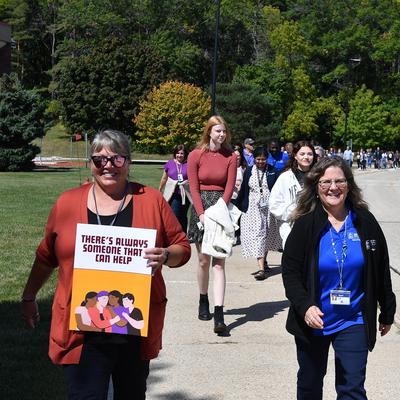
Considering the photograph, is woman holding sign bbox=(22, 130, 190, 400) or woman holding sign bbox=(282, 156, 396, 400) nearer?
woman holding sign bbox=(22, 130, 190, 400)

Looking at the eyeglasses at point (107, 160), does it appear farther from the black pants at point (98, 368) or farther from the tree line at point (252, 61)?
the tree line at point (252, 61)

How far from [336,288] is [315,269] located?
0.15 meters

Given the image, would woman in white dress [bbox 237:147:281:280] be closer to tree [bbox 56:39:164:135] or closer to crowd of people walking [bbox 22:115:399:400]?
crowd of people walking [bbox 22:115:399:400]

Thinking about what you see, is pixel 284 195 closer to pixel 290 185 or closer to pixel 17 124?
pixel 290 185

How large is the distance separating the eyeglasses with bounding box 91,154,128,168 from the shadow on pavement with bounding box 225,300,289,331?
374cm

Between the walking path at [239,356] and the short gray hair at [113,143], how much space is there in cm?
213

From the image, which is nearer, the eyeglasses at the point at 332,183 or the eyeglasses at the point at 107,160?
the eyeglasses at the point at 107,160

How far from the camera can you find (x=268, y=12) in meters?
78.4

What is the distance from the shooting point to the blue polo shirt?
3.74m

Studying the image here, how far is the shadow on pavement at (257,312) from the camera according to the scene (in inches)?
281

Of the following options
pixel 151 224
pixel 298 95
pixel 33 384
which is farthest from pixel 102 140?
pixel 298 95

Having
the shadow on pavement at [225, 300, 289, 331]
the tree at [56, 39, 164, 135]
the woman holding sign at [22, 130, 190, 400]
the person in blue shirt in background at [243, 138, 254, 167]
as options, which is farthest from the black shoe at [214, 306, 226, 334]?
the tree at [56, 39, 164, 135]

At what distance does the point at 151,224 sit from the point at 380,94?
3080 inches

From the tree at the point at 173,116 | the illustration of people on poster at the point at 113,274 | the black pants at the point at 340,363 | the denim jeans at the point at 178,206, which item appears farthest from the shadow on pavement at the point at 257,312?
the tree at the point at 173,116
